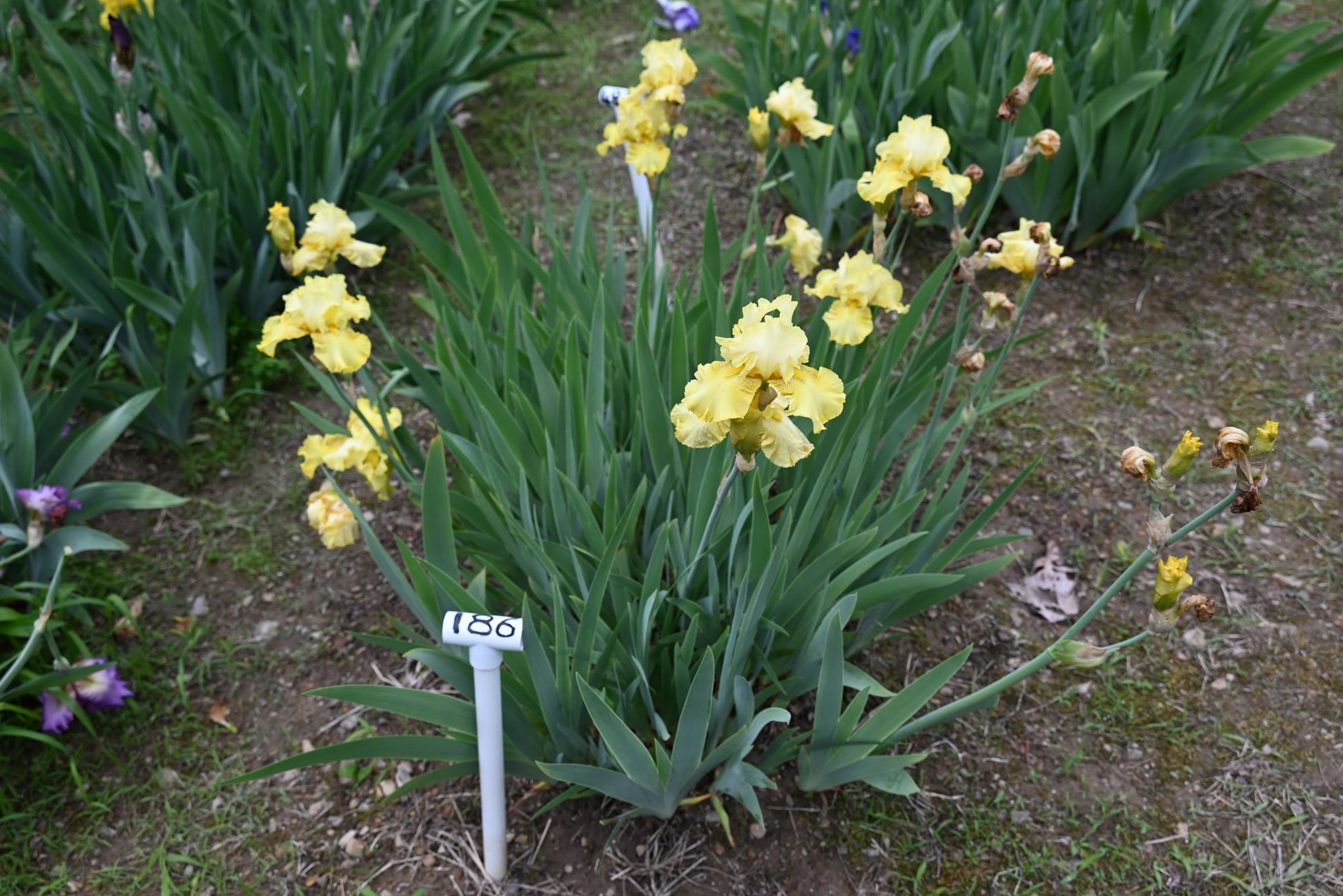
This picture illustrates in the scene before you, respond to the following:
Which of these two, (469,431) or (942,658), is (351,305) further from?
(942,658)

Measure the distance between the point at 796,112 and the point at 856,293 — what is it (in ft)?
1.63

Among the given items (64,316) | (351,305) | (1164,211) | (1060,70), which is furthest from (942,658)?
(64,316)

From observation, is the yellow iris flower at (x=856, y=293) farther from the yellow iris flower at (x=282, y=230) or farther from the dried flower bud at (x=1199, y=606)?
the yellow iris flower at (x=282, y=230)

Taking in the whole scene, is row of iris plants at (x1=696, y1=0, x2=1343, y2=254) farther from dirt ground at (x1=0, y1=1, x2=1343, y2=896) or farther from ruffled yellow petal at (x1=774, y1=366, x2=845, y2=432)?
ruffled yellow petal at (x1=774, y1=366, x2=845, y2=432)

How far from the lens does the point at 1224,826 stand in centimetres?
163

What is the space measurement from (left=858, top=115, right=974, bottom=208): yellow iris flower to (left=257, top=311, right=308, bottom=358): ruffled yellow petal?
879mm

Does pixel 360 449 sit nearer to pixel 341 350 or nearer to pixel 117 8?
pixel 341 350

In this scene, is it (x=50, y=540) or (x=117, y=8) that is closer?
(x=50, y=540)

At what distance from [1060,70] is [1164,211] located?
2.47ft

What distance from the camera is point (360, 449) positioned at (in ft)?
5.55

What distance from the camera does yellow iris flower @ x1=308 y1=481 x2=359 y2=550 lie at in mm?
1706

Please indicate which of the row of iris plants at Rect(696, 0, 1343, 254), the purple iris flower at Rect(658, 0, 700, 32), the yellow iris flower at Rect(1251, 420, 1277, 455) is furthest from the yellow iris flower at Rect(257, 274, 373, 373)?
the purple iris flower at Rect(658, 0, 700, 32)

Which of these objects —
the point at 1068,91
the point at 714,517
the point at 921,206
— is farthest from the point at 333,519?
the point at 1068,91

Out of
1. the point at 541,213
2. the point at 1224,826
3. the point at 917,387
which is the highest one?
the point at 917,387
